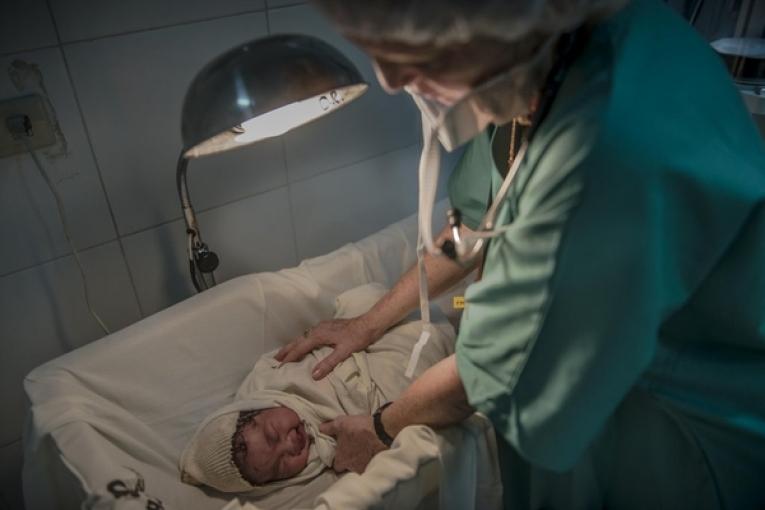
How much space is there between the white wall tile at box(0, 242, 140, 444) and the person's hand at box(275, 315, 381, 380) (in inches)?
15.2

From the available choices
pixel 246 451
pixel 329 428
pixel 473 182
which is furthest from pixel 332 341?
pixel 473 182

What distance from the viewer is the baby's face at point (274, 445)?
1.10 m

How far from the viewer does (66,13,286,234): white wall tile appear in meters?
1.06

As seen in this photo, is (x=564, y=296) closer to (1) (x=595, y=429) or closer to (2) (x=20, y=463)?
(1) (x=595, y=429)

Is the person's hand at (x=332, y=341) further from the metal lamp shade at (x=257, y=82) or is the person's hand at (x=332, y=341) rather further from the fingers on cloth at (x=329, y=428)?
the metal lamp shade at (x=257, y=82)

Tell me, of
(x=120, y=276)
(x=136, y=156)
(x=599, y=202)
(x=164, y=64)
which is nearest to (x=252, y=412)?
(x=120, y=276)

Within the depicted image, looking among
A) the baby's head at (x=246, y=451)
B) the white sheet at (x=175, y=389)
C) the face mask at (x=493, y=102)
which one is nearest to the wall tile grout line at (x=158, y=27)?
the white sheet at (x=175, y=389)

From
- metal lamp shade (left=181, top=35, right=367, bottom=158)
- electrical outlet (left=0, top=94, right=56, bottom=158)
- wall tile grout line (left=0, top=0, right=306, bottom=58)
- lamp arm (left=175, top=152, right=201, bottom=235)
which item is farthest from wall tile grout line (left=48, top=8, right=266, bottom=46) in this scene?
metal lamp shade (left=181, top=35, right=367, bottom=158)

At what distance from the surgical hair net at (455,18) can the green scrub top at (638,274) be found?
89 millimetres

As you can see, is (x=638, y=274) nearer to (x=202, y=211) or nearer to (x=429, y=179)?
(x=429, y=179)

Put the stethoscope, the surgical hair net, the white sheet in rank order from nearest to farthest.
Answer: the surgical hair net
the stethoscope
the white sheet

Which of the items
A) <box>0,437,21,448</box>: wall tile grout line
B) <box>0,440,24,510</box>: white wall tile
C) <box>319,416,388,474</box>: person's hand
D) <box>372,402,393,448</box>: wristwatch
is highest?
<box>372,402,393,448</box>: wristwatch

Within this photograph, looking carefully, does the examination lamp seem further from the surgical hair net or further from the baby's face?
the baby's face

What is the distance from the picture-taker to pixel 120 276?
1.24 metres
